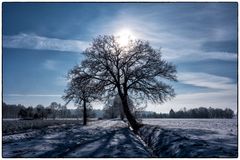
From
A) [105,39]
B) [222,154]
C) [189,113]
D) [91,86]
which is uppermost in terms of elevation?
[105,39]

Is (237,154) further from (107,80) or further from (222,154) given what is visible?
(107,80)

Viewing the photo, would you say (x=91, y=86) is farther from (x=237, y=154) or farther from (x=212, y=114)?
(x=212, y=114)

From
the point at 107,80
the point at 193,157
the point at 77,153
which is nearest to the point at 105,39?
the point at 107,80

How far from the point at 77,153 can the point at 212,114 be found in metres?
118

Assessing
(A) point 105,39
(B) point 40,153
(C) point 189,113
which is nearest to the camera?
(B) point 40,153

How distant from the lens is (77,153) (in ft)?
36.5

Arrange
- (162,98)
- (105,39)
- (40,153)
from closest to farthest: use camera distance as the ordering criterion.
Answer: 1. (40,153)
2. (105,39)
3. (162,98)

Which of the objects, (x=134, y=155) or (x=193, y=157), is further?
(x=134, y=155)

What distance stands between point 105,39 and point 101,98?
6.60 meters

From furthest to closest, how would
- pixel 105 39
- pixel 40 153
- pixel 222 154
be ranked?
pixel 105 39 < pixel 40 153 < pixel 222 154

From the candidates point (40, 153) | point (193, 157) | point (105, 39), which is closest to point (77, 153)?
point (40, 153)

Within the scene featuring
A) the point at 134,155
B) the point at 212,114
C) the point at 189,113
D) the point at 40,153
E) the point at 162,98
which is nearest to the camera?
the point at 134,155

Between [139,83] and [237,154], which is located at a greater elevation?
[139,83]

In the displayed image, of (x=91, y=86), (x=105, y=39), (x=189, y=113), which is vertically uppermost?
(x=105, y=39)
